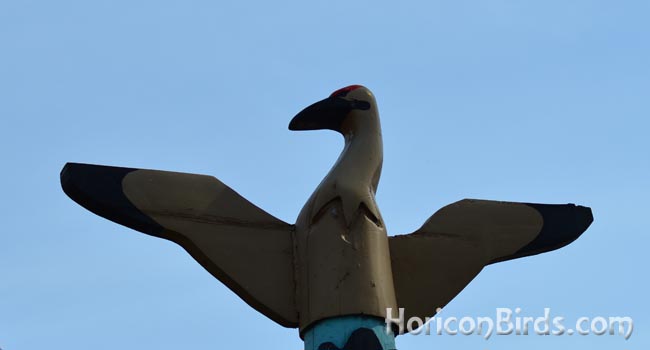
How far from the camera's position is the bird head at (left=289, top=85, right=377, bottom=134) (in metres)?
7.37

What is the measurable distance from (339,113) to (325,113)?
0.29 ft

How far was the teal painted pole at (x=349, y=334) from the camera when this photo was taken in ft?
21.0

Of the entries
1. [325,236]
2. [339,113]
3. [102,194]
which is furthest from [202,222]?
[339,113]

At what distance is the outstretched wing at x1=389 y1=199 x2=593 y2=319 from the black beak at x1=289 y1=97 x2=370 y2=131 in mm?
856

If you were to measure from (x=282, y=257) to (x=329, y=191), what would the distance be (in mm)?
478

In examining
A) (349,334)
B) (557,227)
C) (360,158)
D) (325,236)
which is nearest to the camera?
(349,334)

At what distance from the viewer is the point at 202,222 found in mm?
6809

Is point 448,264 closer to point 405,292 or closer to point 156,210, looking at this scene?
point 405,292

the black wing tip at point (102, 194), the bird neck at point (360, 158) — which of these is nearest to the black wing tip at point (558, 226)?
the bird neck at point (360, 158)

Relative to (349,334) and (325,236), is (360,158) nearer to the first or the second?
(325,236)

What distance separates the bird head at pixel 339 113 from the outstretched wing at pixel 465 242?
30.9 inches

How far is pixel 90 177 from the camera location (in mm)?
6656

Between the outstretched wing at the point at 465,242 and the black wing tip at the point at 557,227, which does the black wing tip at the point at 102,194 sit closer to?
the outstretched wing at the point at 465,242

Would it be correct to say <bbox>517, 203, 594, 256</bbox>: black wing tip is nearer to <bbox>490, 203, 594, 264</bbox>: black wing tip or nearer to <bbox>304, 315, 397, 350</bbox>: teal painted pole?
<bbox>490, 203, 594, 264</bbox>: black wing tip
